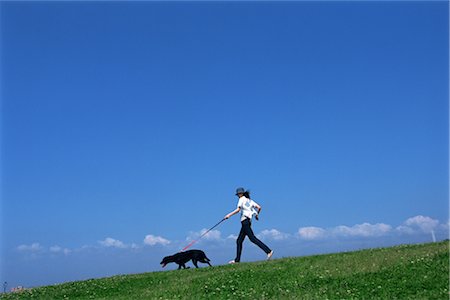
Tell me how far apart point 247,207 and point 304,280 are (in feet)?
19.4

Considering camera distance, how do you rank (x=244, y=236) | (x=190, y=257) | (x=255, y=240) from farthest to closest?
(x=190, y=257) < (x=244, y=236) < (x=255, y=240)

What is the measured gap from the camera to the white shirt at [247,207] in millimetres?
24531

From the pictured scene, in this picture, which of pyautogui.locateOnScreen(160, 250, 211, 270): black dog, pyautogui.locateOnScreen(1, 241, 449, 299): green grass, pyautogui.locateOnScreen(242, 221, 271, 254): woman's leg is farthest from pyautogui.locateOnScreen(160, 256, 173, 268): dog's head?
pyautogui.locateOnScreen(242, 221, 271, 254): woman's leg

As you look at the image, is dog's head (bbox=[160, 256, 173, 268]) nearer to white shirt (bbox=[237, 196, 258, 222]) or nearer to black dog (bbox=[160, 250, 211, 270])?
black dog (bbox=[160, 250, 211, 270])

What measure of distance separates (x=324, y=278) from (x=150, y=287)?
22.6 feet

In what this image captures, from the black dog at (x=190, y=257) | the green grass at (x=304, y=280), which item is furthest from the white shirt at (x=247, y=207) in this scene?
the black dog at (x=190, y=257)

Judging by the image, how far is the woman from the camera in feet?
79.8

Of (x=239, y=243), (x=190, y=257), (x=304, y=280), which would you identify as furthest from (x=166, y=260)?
(x=304, y=280)

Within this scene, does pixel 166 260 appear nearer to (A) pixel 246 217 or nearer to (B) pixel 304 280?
(A) pixel 246 217

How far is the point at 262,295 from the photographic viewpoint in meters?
17.8

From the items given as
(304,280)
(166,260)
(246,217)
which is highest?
(246,217)

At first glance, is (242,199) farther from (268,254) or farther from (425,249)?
(425,249)

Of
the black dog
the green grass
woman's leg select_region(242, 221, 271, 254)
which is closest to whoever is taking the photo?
the green grass

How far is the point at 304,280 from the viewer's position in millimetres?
19375
